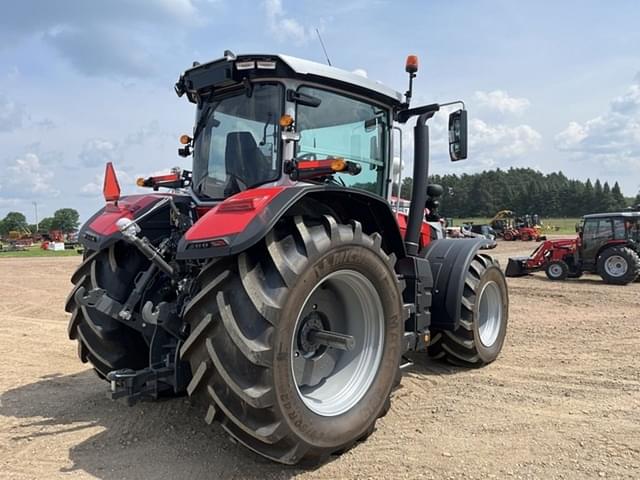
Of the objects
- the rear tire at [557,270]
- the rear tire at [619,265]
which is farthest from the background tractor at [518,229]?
the rear tire at [619,265]

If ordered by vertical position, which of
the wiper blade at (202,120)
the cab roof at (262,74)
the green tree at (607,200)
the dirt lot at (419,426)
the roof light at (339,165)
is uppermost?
the green tree at (607,200)

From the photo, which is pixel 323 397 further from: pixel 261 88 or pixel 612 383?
pixel 612 383

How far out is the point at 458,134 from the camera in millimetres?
4391

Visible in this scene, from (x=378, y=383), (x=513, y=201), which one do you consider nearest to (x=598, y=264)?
(x=378, y=383)

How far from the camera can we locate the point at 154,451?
3273mm

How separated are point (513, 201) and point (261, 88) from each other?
91065mm

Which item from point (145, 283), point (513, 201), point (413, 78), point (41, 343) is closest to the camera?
point (145, 283)

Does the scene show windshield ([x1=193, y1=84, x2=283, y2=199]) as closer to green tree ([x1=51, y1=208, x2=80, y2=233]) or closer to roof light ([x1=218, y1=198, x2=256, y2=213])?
roof light ([x1=218, y1=198, x2=256, y2=213])

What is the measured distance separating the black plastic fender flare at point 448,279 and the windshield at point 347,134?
3.29ft

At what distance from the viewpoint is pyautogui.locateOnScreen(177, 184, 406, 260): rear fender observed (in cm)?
267

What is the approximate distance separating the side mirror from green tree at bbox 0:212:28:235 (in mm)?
75345

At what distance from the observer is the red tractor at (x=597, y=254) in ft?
44.6

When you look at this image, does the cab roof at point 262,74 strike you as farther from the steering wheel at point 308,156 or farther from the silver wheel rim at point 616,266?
the silver wheel rim at point 616,266

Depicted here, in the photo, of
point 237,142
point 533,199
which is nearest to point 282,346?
point 237,142
